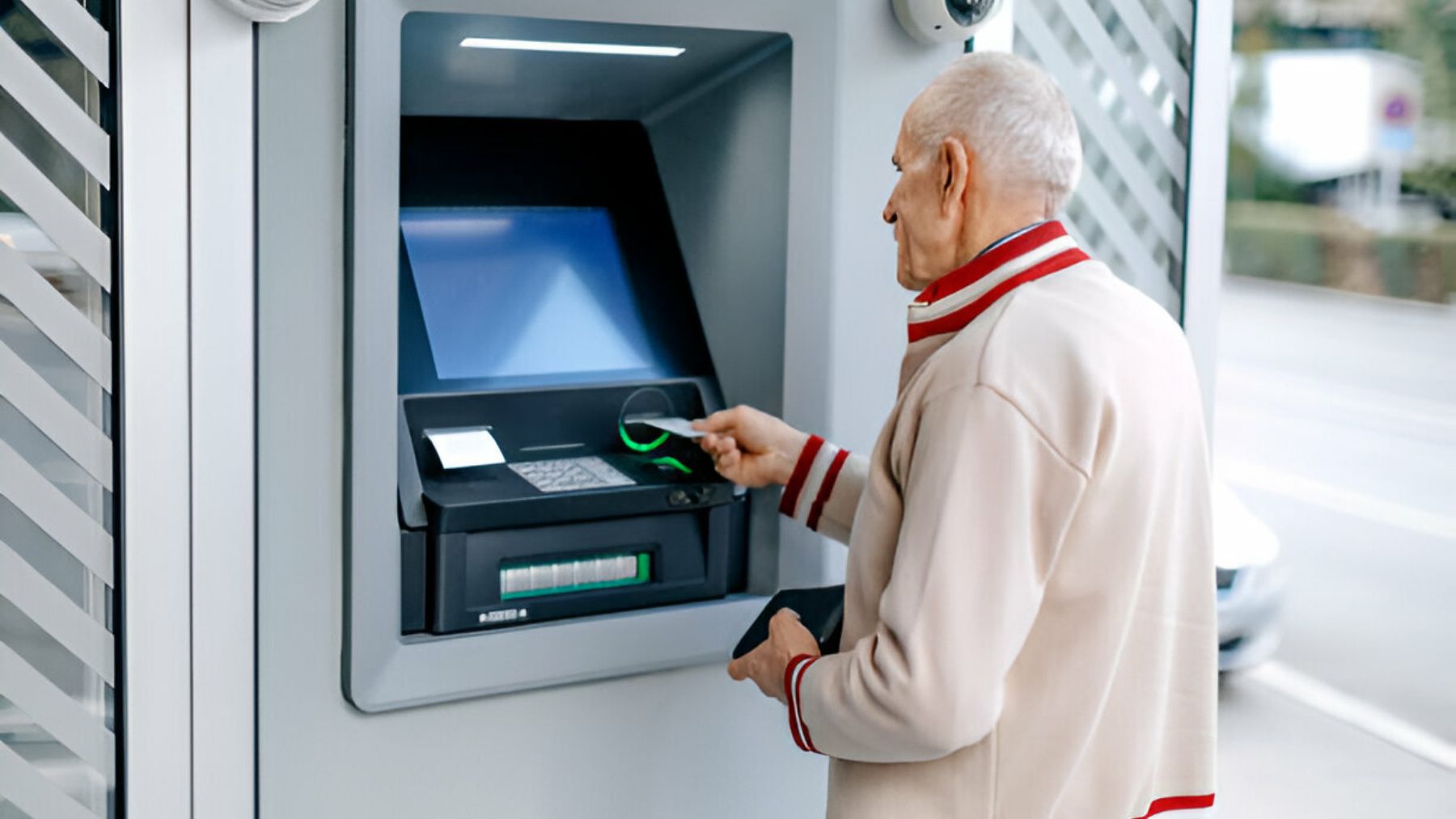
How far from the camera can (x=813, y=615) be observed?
5.21 feet

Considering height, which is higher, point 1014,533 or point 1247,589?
point 1014,533

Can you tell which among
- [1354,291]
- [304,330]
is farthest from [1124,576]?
[1354,291]

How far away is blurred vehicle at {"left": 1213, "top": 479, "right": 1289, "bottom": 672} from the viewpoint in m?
4.16

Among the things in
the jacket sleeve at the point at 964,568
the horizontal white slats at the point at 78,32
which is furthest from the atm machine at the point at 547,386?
the jacket sleeve at the point at 964,568

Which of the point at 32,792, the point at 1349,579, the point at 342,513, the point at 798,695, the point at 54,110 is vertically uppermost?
the point at 54,110

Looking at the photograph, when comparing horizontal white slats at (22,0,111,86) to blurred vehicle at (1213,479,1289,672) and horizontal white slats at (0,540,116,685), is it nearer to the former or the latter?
horizontal white slats at (0,540,116,685)

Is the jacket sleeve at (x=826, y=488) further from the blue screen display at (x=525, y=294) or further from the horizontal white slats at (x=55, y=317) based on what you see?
the horizontal white slats at (x=55, y=317)

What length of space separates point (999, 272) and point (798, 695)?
0.44 meters

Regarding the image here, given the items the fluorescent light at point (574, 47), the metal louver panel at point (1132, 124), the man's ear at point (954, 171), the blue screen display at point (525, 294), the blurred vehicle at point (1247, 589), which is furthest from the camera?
the blurred vehicle at point (1247, 589)

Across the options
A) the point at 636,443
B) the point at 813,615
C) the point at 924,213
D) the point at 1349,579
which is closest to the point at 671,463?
the point at 636,443

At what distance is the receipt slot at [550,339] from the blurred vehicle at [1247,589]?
8.84 ft

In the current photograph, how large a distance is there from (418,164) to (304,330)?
0.36 m

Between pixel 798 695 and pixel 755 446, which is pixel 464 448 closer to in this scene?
pixel 755 446

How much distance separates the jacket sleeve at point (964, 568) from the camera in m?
1.22
